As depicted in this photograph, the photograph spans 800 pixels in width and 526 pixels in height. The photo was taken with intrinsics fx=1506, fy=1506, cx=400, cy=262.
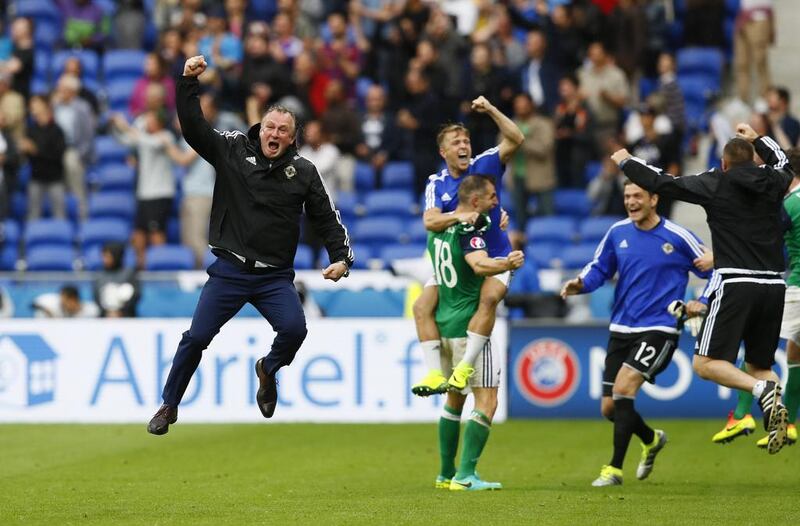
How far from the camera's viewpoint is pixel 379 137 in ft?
76.3

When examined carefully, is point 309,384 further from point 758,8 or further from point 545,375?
point 758,8

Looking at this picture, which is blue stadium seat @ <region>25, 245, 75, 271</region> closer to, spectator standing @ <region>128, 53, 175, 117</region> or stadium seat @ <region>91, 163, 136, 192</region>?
stadium seat @ <region>91, 163, 136, 192</region>

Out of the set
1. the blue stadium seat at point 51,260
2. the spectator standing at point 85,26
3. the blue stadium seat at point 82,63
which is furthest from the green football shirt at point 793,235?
the spectator standing at point 85,26

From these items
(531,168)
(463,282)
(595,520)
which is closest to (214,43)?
(531,168)

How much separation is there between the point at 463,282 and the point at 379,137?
11.6 metres

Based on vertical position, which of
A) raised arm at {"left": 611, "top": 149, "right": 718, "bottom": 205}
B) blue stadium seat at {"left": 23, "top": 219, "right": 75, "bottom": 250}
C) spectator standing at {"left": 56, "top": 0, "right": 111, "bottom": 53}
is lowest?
blue stadium seat at {"left": 23, "top": 219, "right": 75, "bottom": 250}

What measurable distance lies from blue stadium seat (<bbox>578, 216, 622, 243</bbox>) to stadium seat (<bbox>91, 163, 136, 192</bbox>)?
721 cm

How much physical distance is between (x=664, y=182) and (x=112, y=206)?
44.6 feet

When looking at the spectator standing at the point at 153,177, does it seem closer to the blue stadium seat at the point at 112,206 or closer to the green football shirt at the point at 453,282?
the blue stadium seat at the point at 112,206

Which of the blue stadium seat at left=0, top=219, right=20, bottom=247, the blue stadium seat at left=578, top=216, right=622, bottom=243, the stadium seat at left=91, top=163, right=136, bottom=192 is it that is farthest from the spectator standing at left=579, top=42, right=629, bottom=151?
the blue stadium seat at left=0, top=219, right=20, bottom=247

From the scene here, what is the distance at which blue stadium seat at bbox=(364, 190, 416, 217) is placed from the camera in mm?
22516

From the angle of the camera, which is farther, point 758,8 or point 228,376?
point 758,8

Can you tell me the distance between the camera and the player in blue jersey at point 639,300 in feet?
40.1

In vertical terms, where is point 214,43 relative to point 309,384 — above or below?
above
